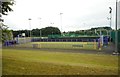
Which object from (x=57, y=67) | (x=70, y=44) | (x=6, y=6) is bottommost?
(x=70, y=44)

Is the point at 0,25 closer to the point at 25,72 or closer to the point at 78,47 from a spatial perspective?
the point at 25,72

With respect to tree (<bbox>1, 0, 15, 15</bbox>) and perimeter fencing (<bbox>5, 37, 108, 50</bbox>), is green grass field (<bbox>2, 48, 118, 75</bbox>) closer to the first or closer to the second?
tree (<bbox>1, 0, 15, 15</bbox>)

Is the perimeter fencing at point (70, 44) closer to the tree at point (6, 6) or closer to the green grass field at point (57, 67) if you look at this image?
the green grass field at point (57, 67)

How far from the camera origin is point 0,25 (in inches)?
552

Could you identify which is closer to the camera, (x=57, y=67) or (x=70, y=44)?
(x=57, y=67)

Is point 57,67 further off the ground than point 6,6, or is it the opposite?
point 6,6

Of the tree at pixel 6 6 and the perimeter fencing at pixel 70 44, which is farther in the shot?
the perimeter fencing at pixel 70 44

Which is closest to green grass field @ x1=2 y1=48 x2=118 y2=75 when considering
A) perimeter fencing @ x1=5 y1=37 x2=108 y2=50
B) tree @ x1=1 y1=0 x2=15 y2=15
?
tree @ x1=1 y1=0 x2=15 y2=15

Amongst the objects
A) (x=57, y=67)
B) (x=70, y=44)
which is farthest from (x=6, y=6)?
(x=70, y=44)

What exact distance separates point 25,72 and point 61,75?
2115mm

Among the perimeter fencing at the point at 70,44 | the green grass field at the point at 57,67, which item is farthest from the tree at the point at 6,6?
the perimeter fencing at the point at 70,44

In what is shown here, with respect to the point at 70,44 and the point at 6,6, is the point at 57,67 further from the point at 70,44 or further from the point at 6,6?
the point at 70,44

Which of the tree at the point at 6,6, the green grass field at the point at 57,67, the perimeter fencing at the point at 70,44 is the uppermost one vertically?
the tree at the point at 6,6

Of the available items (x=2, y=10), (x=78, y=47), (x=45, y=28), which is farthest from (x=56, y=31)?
(x=2, y=10)
